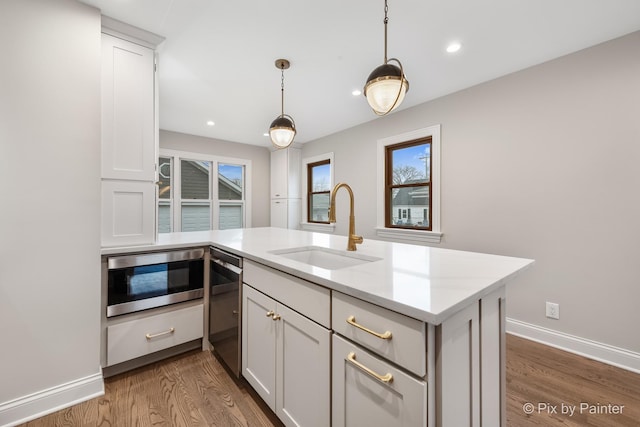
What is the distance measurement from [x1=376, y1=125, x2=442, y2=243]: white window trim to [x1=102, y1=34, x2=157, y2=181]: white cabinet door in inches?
107

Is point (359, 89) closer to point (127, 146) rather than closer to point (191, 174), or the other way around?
point (127, 146)

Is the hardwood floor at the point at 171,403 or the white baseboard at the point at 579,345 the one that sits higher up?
the white baseboard at the point at 579,345

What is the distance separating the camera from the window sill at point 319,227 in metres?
4.66

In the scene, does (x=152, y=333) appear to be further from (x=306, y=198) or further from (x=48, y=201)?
(x=306, y=198)

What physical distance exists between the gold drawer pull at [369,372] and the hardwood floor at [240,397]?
87cm

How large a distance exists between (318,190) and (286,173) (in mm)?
709

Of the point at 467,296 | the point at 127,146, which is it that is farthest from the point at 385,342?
the point at 127,146

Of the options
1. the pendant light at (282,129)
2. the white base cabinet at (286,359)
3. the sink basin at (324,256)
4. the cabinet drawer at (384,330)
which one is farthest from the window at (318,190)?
the cabinet drawer at (384,330)

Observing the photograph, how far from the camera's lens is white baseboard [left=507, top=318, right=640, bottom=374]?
193cm

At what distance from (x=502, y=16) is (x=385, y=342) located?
2227 millimetres

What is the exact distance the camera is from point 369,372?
0.88m

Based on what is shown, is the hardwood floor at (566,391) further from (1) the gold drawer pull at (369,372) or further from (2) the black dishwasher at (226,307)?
(2) the black dishwasher at (226,307)

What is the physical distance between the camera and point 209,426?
144 cm

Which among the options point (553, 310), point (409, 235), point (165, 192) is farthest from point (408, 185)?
point (165, 192)
